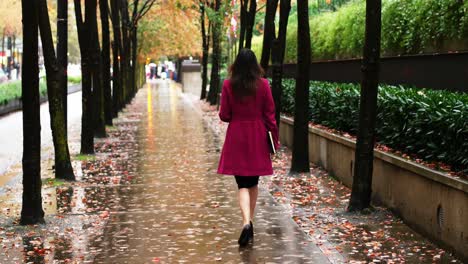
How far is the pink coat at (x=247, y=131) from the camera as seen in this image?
348 inches

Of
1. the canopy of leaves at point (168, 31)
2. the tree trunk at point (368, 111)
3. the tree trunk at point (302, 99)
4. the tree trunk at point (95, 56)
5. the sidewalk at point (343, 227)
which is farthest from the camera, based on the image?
the canopy of leaves at point (168, 31)

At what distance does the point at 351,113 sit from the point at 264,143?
19.2 feet

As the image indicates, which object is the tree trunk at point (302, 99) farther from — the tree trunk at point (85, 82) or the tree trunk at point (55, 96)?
the tree trunk at point (85, 82)

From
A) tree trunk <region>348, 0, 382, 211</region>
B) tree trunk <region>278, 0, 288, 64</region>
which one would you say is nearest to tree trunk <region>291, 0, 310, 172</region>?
tree trunk <region>278, 0, 288, 64</region>

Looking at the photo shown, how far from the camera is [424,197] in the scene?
29.9 feet

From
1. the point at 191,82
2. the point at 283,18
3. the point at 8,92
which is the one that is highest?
the point at 283,18

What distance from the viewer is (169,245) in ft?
28.9

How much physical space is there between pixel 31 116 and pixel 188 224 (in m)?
2.15

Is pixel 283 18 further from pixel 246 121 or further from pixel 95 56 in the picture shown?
pixel 246 121

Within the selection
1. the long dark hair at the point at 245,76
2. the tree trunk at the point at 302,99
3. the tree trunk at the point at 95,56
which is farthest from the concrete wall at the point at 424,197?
the tree trunk at the point at 95,56

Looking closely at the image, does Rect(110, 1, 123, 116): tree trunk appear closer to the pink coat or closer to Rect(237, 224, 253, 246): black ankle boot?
the pink coat

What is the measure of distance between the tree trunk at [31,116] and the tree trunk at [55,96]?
176 cm

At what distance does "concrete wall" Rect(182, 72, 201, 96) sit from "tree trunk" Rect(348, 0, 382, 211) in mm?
53839

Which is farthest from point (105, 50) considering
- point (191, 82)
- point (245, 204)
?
point (191, 82)
